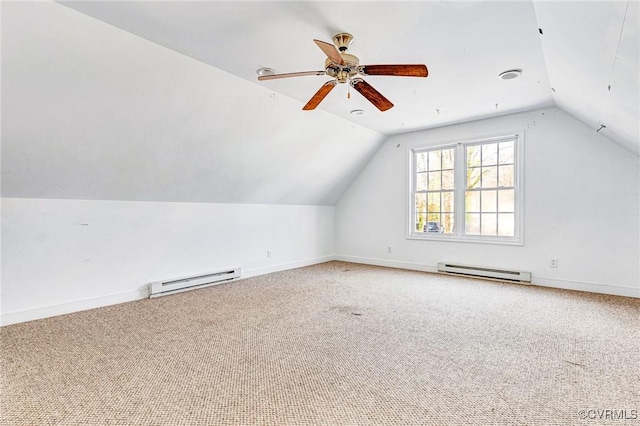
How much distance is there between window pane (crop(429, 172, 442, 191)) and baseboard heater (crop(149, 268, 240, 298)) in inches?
140

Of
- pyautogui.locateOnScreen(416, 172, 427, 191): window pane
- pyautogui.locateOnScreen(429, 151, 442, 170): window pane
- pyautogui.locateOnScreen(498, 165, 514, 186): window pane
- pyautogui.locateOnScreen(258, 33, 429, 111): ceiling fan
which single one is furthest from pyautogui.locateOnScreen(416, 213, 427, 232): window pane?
pyautogui.locateOnScreen(258, 33, 429, 111): ceiling fan

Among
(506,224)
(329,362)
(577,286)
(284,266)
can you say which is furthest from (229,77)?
(577,286)

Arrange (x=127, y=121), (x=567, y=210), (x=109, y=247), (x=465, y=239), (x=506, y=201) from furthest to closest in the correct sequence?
(x=465, y=239) < (x=506, y=201) < (x=567, y=210) < (x=109, y=247) < (x=127, y=121)

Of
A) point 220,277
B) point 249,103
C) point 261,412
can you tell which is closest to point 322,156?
point 249,103

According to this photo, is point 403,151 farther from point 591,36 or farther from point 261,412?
point 261,412

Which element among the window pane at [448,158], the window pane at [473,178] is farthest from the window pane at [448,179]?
the window pane at [473,178]

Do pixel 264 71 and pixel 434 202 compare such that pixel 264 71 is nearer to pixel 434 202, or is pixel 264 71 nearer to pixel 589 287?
pixel 434 202

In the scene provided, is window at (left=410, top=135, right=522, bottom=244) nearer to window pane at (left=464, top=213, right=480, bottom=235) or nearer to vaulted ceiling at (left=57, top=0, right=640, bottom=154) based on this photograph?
window pane at (left=464, top=213, right=480, bottom=235)

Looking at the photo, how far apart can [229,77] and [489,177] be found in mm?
4064

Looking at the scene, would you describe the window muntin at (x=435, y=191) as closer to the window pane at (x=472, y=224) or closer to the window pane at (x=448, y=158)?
the window pane at (x=448, y=158)

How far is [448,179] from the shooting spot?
17.8 ft

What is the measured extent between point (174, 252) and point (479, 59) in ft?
13.6

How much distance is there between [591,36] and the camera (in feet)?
6.73

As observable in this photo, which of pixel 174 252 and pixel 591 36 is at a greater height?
pixel 591 36
